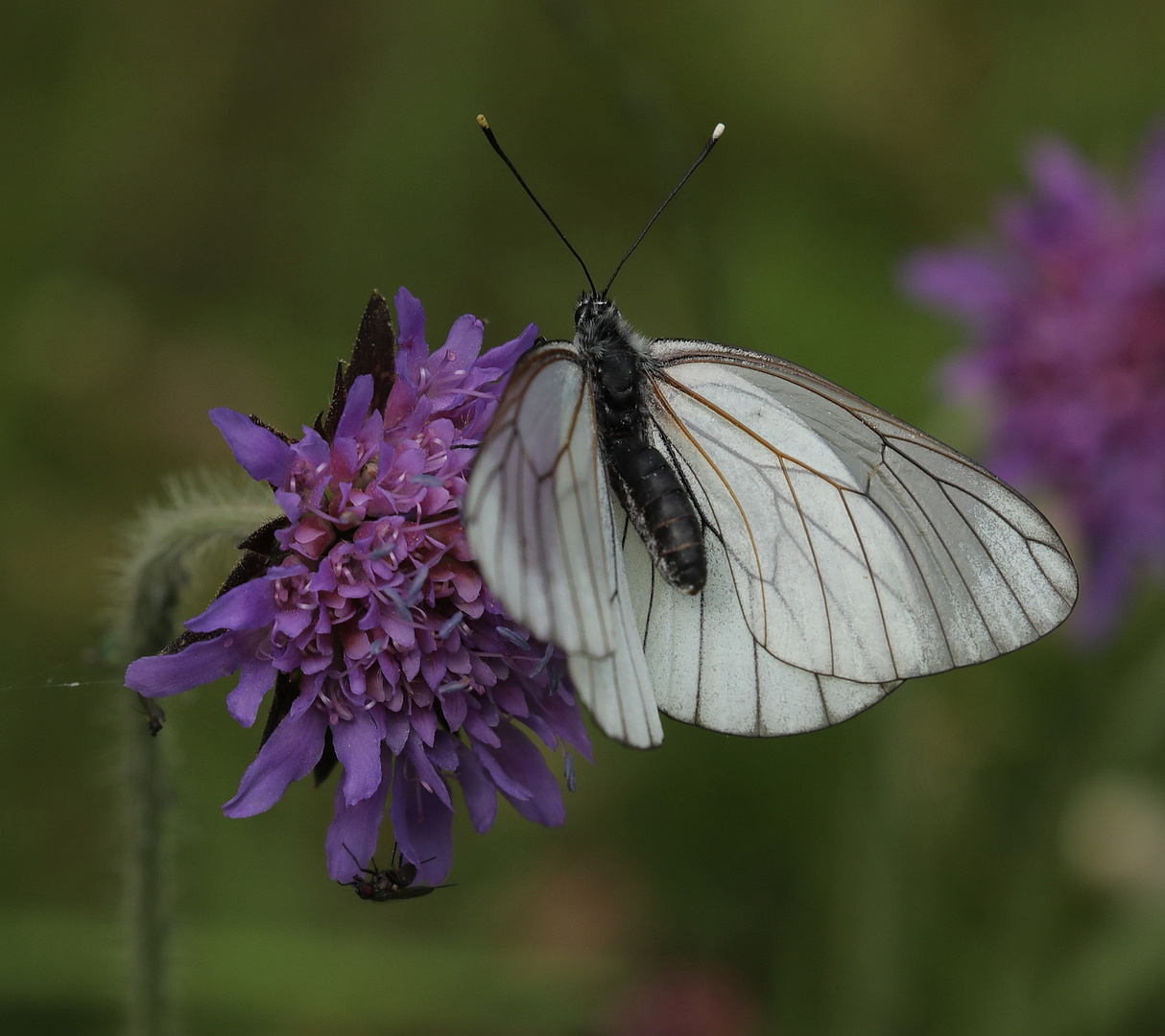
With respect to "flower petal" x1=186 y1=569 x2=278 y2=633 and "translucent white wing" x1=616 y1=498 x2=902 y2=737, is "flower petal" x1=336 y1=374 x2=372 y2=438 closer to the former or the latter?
"flower petal" x1=186 y1=569 x2=278 y2=633

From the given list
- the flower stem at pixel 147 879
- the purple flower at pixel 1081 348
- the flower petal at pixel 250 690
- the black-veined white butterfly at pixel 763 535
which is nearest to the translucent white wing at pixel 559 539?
the black-veined white butterfly at pixel 763 535

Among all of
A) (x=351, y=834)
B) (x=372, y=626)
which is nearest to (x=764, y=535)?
(x=372, y=626)

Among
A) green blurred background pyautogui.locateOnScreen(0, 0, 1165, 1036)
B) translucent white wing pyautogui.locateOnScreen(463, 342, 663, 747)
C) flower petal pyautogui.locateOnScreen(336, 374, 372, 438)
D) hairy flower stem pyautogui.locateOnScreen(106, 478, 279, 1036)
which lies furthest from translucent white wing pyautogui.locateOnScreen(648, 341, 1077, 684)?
green blurred background pyautogui.locateOnScreen(0, 0, 1165, 1036)

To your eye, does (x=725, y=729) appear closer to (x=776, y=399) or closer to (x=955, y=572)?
(x=955, y=572)

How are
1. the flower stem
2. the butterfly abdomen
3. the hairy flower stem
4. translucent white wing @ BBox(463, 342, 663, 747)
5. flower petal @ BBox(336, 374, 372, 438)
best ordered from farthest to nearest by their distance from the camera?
the flower stem
the hairy flower stem
the butterfly abdomen
flower petal @ BBox(336, 374, 372, 438)
translucent white wing @ BBox(463, 342, 663, 747)

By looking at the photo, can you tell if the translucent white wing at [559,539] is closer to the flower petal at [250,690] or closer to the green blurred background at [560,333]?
the flower petal at [250,690]

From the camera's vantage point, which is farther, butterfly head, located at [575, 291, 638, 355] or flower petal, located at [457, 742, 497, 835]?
butterfly head, located at [575, 291, 638, 355]

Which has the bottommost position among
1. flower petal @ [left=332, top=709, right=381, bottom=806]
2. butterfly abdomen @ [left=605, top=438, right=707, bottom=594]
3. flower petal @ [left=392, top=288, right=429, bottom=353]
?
flower petal @ [left=332, top=709, right=381, bottom=806]

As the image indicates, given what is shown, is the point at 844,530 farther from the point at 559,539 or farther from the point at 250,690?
the point at 250,690
